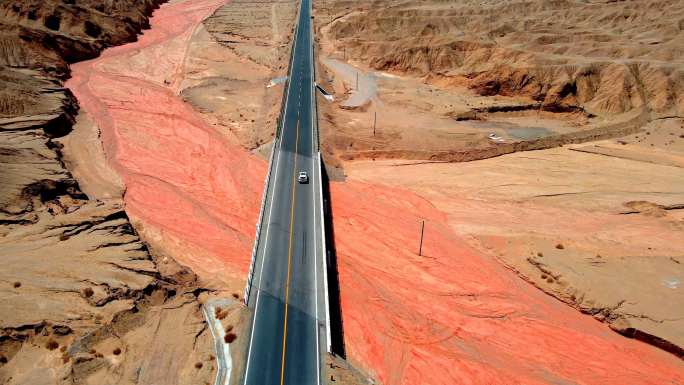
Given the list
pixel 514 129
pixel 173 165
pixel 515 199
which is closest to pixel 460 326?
pixel 515 199

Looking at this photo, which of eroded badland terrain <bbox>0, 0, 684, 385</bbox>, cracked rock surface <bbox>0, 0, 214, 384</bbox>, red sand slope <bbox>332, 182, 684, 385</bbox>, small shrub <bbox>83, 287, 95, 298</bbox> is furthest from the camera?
small shrub <bbox>83, 287, 95, 298</bbox>

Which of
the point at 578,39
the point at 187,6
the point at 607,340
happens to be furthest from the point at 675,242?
the point at 187,6

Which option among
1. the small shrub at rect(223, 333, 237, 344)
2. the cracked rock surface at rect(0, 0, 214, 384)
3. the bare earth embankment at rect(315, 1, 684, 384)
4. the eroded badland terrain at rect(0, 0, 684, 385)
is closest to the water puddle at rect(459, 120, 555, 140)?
the bare earth embankment at rect(315, 1, 684, 384)

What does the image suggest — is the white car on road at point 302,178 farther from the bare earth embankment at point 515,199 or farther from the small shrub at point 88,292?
the small shrub at point 88,292

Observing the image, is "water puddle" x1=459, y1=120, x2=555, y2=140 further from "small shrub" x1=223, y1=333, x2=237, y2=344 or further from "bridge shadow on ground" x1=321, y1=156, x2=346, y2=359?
"small shrub" x1=223, y1=333, x2=237, y2=344

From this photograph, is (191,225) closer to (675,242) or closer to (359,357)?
(359,357)

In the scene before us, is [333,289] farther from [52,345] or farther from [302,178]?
[52,345]

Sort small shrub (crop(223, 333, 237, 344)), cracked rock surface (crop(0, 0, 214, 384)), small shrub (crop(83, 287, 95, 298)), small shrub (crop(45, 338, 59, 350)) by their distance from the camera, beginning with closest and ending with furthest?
cracked rock surface (crop(0, 0, 214, 384)), small shrub (crop(45, 338, 59, 350)), small shrub (crop(223, 333, 237, 344)), small shrub (crop(83, 287, 95, 298))
